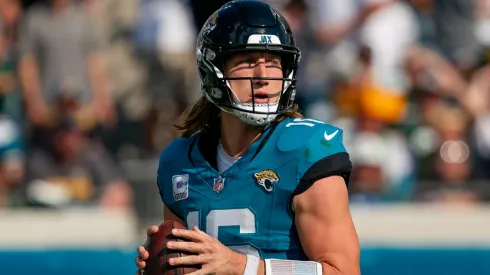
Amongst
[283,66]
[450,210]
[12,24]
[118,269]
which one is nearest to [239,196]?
[283,66]

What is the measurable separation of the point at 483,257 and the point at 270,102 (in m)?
3.48

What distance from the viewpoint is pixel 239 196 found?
3.15 meters

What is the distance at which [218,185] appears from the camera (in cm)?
322

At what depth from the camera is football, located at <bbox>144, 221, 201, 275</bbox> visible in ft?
9.67

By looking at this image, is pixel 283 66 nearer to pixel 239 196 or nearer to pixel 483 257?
pixel 239 196

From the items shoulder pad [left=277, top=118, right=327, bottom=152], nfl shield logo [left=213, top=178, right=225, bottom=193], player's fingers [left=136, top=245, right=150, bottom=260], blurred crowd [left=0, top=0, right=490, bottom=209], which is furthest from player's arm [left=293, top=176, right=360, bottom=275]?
blurred crowd [left=0, top=0, right=490, bottom=209]

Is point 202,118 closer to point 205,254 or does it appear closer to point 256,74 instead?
point 256,74

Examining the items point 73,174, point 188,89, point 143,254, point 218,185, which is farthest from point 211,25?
point 188,89

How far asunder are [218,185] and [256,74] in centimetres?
38

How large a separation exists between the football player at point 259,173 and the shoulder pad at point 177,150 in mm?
29

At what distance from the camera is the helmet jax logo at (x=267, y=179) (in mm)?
3105

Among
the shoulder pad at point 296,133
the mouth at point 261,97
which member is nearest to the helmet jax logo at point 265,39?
the mouth at point 261,97

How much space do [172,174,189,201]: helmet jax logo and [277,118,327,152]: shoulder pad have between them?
361 mm

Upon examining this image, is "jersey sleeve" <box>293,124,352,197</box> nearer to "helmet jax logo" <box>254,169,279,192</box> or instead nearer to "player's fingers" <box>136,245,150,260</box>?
"helmet jax logo" <box>254,169,279,192</box>
